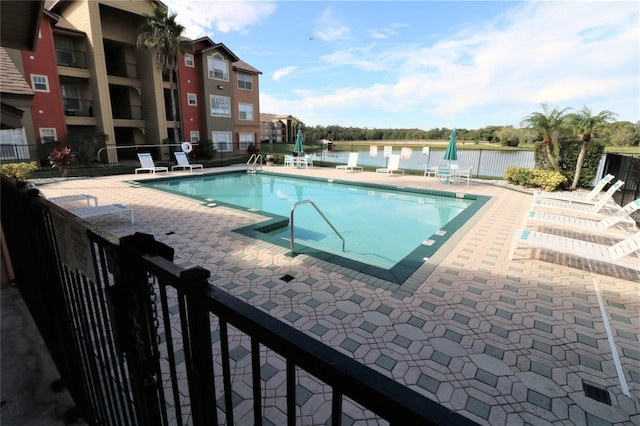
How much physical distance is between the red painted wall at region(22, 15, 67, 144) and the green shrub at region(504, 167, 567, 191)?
2264 centimetres

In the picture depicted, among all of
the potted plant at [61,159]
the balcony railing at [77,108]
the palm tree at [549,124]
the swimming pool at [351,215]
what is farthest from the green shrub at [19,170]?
the palm tree at [549,124]

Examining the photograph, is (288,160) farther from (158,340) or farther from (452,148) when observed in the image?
(158,340)

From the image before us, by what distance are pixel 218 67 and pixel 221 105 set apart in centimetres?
277

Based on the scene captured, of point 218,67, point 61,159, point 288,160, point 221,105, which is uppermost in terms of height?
point 218,67

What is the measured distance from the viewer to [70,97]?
19.6 metres

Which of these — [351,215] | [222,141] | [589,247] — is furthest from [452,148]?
[222,141]

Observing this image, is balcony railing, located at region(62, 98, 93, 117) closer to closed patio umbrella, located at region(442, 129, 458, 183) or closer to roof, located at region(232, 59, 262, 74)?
roof, located at region(232, 59, 262, 74)

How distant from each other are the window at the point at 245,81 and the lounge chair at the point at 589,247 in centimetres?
2610

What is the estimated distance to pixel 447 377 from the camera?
8.98 ft

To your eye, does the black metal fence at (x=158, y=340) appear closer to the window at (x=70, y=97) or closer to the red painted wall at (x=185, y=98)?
the window at (x=70, y=97)

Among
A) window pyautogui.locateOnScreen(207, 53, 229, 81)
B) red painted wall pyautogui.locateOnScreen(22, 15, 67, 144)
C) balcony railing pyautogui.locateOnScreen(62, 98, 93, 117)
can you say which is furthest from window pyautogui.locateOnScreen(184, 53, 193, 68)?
red painted wall pyautogui.locateOnScreen(22, 15, 67, 144)

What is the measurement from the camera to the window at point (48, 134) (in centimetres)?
1675

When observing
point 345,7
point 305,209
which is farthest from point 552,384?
point 345,7

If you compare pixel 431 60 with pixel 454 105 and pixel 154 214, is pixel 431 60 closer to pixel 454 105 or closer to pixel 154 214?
pixel 454 105
